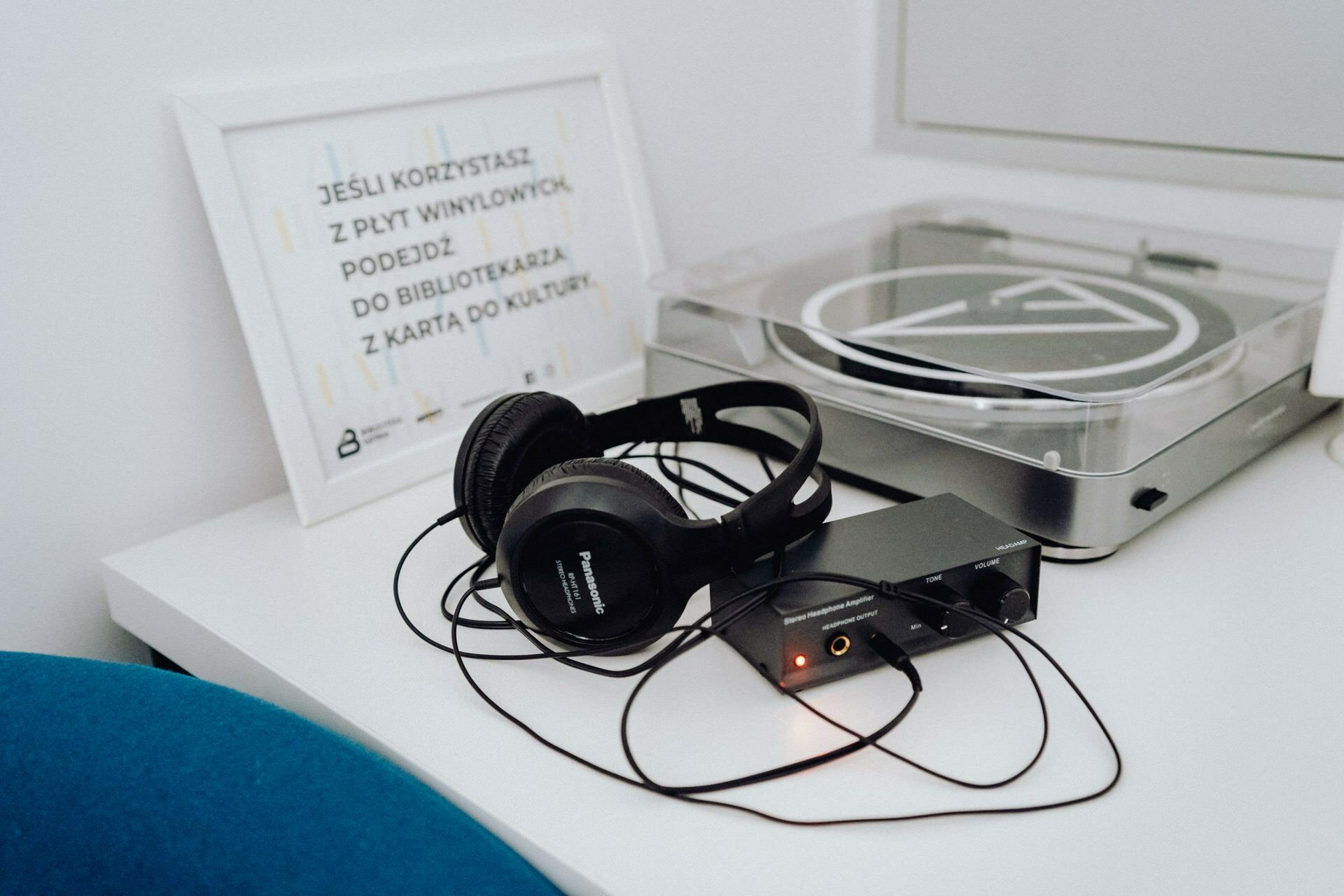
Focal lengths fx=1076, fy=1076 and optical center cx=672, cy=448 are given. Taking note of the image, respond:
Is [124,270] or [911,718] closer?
[911,718]

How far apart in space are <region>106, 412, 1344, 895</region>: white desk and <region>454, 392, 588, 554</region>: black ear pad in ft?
0.23

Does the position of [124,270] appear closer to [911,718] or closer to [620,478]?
[620,478]

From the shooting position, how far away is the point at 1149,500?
2.23 feet

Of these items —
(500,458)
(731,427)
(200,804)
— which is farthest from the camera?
Answer: (731,427)

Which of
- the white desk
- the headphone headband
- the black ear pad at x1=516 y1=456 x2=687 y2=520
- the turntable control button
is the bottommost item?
the white desk

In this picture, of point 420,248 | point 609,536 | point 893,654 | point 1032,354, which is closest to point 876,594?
point 893,654

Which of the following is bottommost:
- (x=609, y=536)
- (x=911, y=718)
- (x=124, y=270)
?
(x=911, y=718)

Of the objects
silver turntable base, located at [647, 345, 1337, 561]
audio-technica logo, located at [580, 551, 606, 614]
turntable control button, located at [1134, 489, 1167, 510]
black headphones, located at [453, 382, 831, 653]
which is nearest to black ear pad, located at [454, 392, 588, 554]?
black headphones, located at [453, 382, 831, 653]

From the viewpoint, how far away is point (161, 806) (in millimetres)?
524

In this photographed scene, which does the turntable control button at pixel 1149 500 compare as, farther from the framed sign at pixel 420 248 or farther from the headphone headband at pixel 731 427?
the framed sign at pixel 420 248

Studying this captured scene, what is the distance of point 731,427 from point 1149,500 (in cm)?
27

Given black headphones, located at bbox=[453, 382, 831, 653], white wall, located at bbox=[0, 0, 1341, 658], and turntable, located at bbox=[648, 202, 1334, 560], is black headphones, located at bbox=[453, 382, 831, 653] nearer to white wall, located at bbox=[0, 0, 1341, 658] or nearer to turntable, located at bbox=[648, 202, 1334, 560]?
turntable, located at bbox=[648, 202, 1334, 560]

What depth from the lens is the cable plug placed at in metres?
0.56

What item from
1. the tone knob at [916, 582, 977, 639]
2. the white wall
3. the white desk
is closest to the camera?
the white desk
